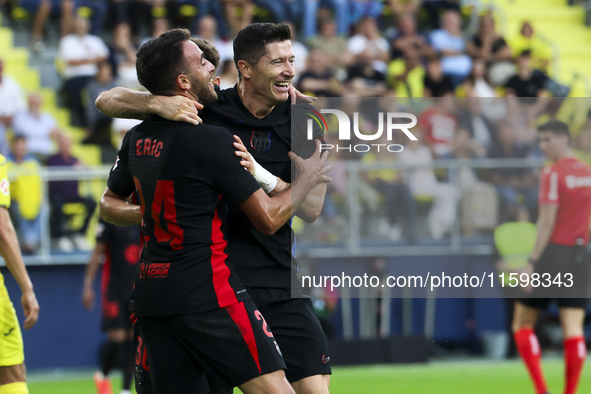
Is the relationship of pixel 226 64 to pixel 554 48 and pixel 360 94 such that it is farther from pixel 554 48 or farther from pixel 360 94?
pixel 554 48

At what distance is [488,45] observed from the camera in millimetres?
14008

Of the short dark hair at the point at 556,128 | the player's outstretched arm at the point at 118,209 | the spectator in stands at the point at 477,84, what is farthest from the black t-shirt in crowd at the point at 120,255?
the spectator in stands at the point at 477,84

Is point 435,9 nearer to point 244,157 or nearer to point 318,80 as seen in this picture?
point 318,80

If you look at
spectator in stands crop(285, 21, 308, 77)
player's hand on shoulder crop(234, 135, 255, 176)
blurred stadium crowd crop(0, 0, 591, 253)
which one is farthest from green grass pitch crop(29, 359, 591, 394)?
player's hand on shoulder crop(234, 135, 255, 176)

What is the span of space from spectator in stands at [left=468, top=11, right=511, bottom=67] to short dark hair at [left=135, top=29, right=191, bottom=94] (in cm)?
1098

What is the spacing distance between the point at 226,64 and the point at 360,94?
239 centimetres

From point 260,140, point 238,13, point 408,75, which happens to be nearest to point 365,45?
point 408,75

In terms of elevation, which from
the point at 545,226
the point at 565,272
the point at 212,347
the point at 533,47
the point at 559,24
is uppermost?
the point at 559,24

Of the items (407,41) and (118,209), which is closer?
(118,209)

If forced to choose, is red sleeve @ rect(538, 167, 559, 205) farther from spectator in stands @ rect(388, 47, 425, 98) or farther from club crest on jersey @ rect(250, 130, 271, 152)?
spectator in stands @ rect(388, 47, 425, 98)

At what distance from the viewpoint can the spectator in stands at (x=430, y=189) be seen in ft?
34.1

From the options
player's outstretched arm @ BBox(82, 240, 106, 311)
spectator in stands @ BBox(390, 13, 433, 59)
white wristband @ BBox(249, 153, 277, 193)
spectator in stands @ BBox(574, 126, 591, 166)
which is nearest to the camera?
white wristband @ BBox(249, 153, 277, 193)

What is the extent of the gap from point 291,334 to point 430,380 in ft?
19.1

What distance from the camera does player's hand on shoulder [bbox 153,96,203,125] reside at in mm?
3459
